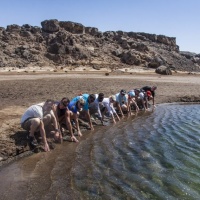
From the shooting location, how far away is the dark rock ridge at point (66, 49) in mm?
56875

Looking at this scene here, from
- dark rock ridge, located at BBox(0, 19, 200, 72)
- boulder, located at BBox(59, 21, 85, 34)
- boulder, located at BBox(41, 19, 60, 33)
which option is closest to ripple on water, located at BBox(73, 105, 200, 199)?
dark rock ridge, located at BBox(0, 19, 200, 72)

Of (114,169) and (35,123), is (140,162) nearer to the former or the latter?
(114,169)

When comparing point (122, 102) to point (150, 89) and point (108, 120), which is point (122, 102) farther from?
point (150, 89)

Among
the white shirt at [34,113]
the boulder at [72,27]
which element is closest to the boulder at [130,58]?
the boulder at [72,27]

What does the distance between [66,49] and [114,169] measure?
177ft

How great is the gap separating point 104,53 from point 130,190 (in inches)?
2423

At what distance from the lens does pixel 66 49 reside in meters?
60.6

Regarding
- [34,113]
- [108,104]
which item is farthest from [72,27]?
[34,113]

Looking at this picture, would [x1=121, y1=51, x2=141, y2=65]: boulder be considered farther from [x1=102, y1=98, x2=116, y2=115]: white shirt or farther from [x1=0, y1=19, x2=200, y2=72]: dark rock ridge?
[x1=102, y1=98, x2=116, y2=115]: white shirt

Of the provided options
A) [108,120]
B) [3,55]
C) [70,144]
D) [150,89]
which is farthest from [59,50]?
[70,144]

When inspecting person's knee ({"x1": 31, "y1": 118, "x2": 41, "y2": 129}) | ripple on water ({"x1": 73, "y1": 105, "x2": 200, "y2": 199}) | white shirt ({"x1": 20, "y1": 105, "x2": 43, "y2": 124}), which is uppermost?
white shirt ({"x1": 20, "y1": 105, "x2": 43, "y2": 124})

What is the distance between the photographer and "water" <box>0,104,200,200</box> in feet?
22.2

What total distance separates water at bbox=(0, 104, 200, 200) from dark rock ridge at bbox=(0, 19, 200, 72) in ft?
136

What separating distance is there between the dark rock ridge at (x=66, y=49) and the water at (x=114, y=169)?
4156cm
